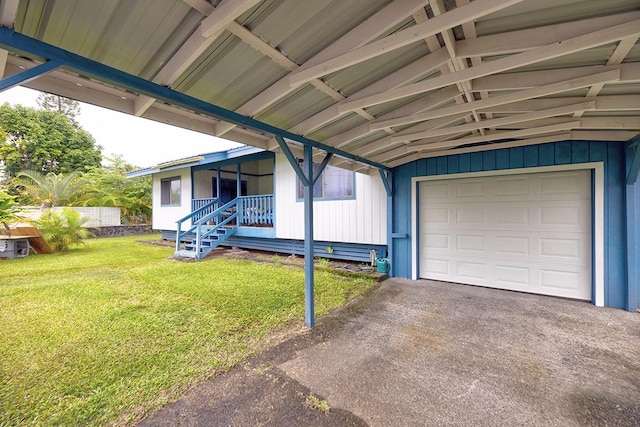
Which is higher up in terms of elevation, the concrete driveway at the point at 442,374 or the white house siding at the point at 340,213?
the white house siding at the point at 340,213

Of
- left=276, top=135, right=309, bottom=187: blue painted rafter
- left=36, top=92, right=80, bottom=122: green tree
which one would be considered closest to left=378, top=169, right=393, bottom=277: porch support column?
left=276, top=135, right=309, bottom=187: blue painted rafter

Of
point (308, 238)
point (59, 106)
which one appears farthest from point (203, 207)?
point (59, 106)

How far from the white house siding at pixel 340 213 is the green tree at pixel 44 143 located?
17440mm

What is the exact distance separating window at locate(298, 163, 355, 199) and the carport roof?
139 inches

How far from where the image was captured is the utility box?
7229mm

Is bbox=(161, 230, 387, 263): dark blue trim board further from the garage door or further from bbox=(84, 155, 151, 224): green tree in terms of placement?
bbox=(84, 155, 151, 224): green tree

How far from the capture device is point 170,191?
35.1 feet

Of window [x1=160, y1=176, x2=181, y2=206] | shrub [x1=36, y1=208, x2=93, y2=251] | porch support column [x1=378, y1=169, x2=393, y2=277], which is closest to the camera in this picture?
porch support column [x1=378, y1=169, x2=393, y2=277]

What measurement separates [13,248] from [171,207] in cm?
434

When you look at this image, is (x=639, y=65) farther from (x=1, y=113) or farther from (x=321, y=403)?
(x=1, y=113)

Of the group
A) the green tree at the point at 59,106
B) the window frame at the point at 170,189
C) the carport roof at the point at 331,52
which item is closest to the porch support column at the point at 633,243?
the carport roof at the point at 331,52

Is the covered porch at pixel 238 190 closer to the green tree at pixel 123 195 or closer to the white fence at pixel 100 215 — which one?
the white fence at pixel 100 215

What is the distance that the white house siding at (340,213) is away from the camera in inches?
224

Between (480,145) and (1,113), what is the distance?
23.9 m
